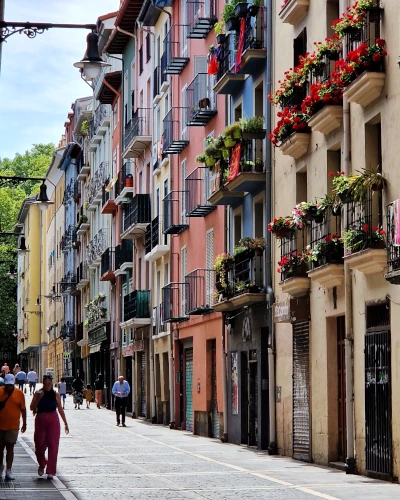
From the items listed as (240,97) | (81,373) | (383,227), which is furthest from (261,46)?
(81,373)

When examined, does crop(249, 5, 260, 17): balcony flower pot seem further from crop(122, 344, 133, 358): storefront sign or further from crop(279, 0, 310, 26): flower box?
crop(122, 344, 133, 358): storefront sign

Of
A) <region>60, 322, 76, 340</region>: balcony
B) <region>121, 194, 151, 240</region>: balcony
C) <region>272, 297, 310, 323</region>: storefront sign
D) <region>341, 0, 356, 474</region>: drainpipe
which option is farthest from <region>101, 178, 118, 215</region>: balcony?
<region>341, 0, 356, 474</region>: drainpipe

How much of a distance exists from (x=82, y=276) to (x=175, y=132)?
34.2 m

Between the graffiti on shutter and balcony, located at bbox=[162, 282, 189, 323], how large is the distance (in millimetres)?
13465

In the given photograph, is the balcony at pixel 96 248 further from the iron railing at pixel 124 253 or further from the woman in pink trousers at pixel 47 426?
the woman in pink trousers at pixel 47 426

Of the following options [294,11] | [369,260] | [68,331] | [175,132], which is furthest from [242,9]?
[68,331]

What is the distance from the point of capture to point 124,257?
5528 centimetres

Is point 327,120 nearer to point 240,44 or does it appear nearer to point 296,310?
point 296,310

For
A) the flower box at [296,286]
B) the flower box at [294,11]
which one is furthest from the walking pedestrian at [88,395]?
the flower box at [294,11]

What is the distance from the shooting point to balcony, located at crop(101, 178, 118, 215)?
59.2 meters

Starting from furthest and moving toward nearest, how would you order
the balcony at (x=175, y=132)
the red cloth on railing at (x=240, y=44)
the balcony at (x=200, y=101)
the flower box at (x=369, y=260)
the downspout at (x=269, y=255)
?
the balcony at (x=175, y=132) → the balcony at (x=200, y=101) → the red cloth on railing at (x=240, y=44) → the downspout at (x=269, y=255) → the flower box at (x=369, y=260)

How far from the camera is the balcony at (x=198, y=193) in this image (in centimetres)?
3584

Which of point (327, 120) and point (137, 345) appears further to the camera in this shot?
point (137, 345)

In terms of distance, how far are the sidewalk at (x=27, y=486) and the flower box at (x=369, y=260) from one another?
5884 millimetres
